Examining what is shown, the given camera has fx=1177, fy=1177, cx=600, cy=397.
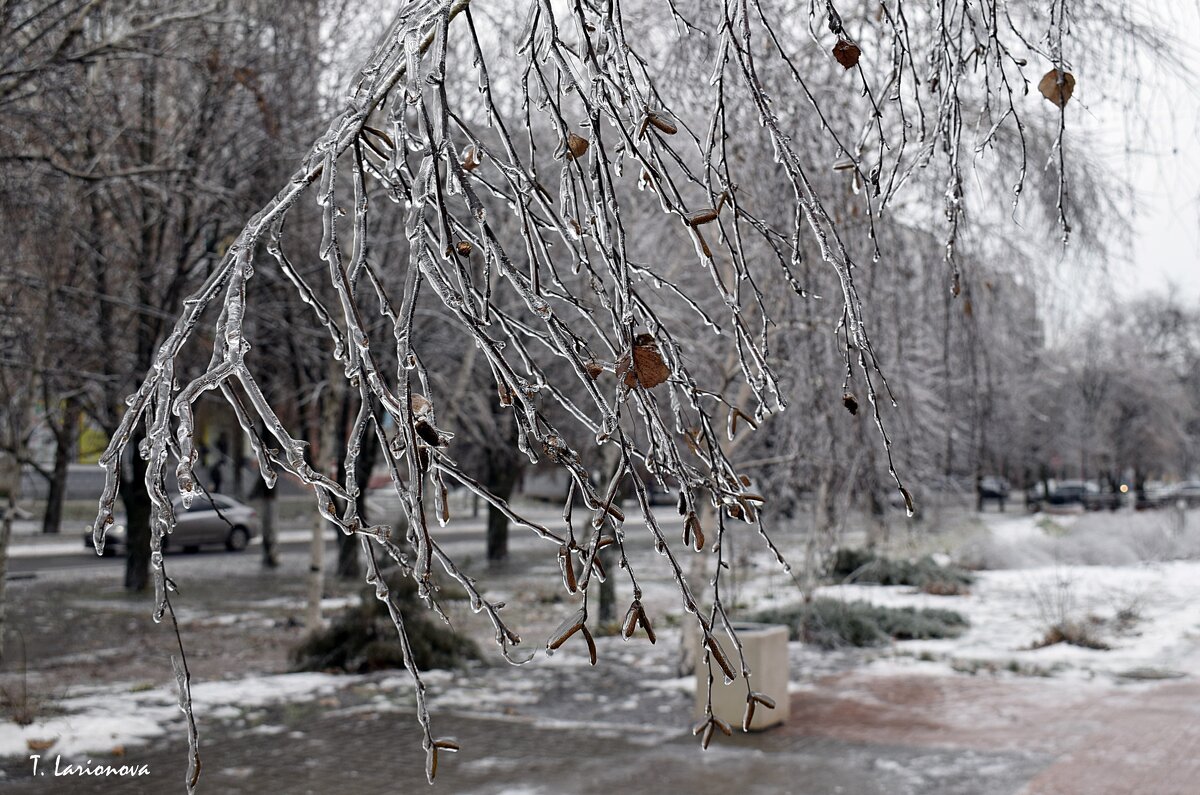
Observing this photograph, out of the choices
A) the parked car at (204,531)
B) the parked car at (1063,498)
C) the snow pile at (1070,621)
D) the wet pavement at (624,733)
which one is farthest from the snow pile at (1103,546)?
the parked car at (1063,498)

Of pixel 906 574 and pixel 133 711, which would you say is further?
pixel 906 574

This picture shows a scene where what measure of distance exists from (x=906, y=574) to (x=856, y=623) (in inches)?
239

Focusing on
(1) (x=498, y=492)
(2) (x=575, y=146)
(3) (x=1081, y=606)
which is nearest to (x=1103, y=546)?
(3) (x=1081, y=606)

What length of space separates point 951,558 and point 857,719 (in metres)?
14.9

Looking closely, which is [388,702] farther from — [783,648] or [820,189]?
[820,189]

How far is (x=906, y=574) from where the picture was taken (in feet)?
66.4

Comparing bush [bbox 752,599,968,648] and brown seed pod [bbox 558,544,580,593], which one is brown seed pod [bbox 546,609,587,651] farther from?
bush [bbox 752,599,968,648]

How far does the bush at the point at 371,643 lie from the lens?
475 inches

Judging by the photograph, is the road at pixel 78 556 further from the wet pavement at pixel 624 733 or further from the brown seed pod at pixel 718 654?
the brown seed pod at pixel 718 654

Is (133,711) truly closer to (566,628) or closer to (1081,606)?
Result: (566,628)

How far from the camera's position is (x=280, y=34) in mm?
12367

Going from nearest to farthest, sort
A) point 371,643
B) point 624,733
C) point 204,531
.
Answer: point 624,733, point 371,643, point 204,531

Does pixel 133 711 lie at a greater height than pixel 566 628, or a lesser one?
lesser

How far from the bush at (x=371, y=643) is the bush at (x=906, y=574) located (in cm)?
871
